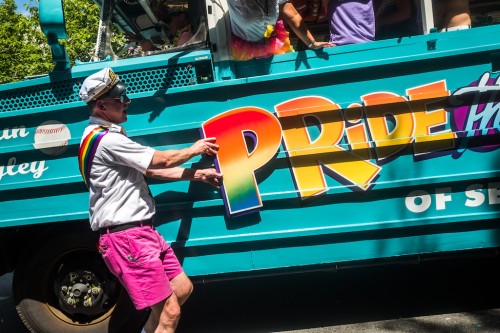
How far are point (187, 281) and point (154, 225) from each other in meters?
0.48

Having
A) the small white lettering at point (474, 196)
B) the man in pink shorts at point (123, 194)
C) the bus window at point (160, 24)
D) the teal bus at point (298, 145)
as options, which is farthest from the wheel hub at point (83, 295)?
the small white lettering at point (474, 196)

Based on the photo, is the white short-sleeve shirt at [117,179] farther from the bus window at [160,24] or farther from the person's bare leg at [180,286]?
the bus window at [160,24]

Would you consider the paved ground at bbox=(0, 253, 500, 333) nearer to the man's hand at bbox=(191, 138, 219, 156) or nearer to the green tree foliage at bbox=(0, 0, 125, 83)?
the man's hand at bbox=(191, 138, 219, 156)

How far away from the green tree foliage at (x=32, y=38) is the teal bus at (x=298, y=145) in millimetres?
7889

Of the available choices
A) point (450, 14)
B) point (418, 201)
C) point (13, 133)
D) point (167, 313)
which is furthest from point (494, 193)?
point (13, 133)

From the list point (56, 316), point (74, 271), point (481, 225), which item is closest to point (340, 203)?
point (481, 225)

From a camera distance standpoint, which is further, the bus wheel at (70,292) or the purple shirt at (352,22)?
the bus wheel at (70,292)

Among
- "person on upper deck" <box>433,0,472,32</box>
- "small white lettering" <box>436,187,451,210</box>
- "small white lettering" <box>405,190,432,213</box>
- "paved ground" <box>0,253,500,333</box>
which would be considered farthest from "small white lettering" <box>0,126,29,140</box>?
"person on upper deck" <box>433,0,472,32</box>

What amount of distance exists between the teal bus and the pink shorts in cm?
46

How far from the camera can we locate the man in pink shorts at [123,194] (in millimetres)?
3146

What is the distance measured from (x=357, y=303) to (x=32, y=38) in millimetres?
10548

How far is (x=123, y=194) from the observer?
126 inches

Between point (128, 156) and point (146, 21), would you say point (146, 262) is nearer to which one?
point (128, 156)

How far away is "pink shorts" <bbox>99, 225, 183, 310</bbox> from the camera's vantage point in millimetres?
3170
